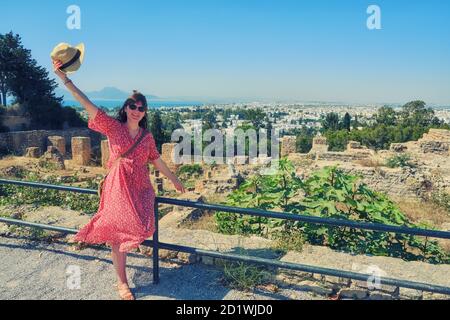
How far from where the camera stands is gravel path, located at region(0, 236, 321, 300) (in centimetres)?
306

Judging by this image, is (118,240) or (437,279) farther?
(437,279)

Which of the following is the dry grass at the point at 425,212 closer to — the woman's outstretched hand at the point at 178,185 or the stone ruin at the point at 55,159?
the woman's outstretched hand at the point at 178,185

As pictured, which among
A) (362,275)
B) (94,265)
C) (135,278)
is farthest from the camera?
(94,265)

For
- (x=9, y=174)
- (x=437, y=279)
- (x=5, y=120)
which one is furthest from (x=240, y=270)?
(x=5, y=120)

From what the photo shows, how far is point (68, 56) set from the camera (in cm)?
275

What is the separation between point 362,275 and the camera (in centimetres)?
271

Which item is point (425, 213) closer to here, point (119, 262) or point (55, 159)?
point (119, 262)

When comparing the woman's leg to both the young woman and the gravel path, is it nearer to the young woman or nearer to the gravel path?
the young woman

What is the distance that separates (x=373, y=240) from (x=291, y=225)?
0.87 metres

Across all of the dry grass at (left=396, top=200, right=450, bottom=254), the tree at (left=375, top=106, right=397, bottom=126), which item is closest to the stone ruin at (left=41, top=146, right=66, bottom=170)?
the dry grass at (left=396, top=200, right=450, bottom=254)

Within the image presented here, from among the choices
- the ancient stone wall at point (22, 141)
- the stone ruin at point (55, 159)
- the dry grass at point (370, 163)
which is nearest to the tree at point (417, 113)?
the dry grass at point (370, 163)

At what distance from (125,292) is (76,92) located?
153cm

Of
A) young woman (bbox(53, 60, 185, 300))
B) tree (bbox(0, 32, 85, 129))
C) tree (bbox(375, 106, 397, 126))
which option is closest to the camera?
young woman (bbox(53, 60, 185, 300))
